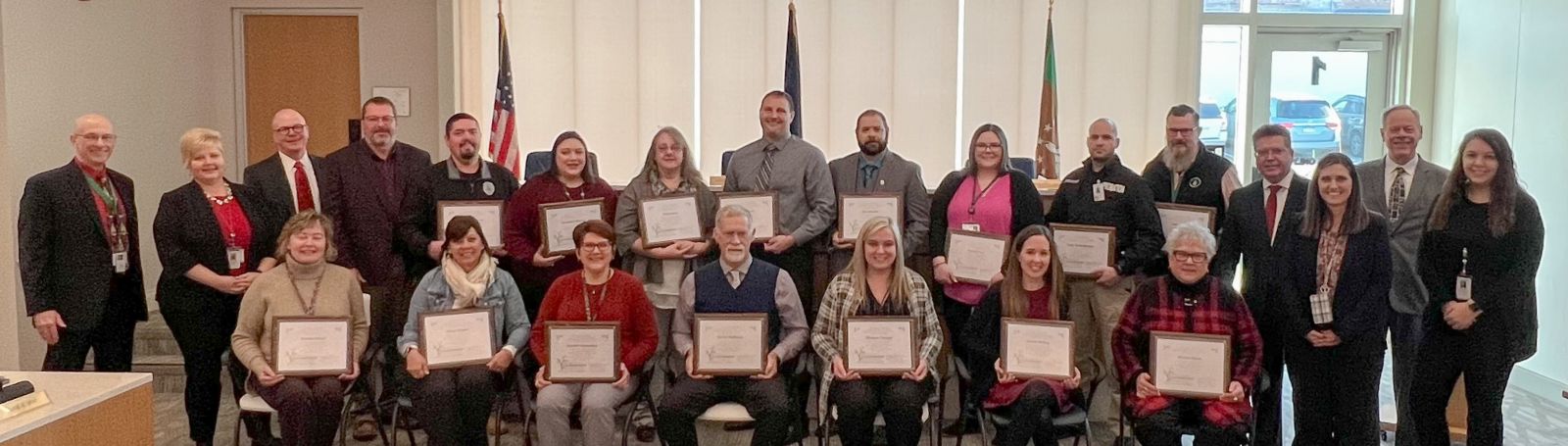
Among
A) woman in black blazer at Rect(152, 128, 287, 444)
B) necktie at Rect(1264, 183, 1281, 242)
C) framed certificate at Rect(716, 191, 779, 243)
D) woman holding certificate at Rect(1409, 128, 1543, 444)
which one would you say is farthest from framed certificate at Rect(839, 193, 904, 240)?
woman in black blazer at Rect(152, 128, 287, 444)

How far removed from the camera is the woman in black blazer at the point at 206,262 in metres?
4.52

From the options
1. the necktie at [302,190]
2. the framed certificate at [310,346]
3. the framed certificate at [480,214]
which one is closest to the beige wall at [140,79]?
the necktie at [302,190]

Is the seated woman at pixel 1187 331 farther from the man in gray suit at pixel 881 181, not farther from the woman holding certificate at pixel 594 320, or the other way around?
the woman holding certificate at pixel 594 320

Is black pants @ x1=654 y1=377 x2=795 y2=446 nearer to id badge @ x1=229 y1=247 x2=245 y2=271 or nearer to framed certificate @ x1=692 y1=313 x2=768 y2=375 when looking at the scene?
framed certificate @ x1=692 y1=313 x2=768 y2=375

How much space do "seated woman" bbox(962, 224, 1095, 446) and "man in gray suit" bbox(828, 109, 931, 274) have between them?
649 mm

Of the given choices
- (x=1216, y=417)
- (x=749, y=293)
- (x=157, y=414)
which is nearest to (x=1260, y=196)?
(x=1216, y=417)

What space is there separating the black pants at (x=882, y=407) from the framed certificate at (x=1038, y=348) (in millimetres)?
355

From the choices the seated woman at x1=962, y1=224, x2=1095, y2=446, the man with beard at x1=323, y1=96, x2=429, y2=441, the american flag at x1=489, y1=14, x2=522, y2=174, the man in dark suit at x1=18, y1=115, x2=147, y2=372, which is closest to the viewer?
the seated woman at x1=962, y1=224, x2=1095, y2=446

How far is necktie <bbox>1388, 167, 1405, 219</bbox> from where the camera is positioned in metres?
4.73

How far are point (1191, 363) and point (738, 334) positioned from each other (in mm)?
1713

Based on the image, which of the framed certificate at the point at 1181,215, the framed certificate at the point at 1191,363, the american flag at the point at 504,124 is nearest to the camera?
the framed certificate at the point at 1191,363

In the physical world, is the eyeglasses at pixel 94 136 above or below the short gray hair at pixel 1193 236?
above

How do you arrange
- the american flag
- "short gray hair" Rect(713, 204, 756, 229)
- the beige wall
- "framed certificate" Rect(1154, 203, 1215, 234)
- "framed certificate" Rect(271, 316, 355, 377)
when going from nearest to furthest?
"framed certificate" Rect(271, 316, 355, 377)
"short gray hair" Rect(713, 204, 756, 229)
"framed certificate" Rect(1154, 203, 1215, 234)
the beige wall
the american flag

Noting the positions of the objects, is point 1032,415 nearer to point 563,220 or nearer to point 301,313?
point 563,220
